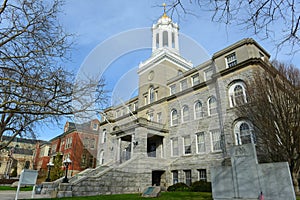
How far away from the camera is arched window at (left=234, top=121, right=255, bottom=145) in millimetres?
15594

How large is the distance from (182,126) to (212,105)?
4.04 metres

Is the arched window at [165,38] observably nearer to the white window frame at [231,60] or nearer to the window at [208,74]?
the window at [208,74]

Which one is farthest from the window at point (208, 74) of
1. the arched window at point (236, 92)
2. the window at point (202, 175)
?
the window at point (202, 175)

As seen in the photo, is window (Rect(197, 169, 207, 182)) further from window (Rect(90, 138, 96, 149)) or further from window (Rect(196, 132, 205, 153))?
window (Rect(90, 138, 96, 149))

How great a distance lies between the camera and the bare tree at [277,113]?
11.6 metres

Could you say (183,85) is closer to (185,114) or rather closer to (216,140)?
(185,114)

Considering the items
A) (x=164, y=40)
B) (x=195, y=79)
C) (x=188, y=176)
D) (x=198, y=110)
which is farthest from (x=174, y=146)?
(x=164, y=40)

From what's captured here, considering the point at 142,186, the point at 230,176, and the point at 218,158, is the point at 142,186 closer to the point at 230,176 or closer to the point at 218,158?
the point at 218,158

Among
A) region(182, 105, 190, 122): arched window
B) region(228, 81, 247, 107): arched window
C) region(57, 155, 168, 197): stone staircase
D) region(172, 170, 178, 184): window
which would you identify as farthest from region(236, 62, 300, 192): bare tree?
region(57, 155, 168, 197): stone staircase

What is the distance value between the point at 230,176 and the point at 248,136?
8.92m

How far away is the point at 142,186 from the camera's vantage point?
17.6 meters

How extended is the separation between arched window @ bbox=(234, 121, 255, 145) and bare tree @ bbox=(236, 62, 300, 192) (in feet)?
6.62

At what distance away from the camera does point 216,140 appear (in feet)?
58.9

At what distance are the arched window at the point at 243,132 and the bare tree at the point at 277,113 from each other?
2.02 metres
